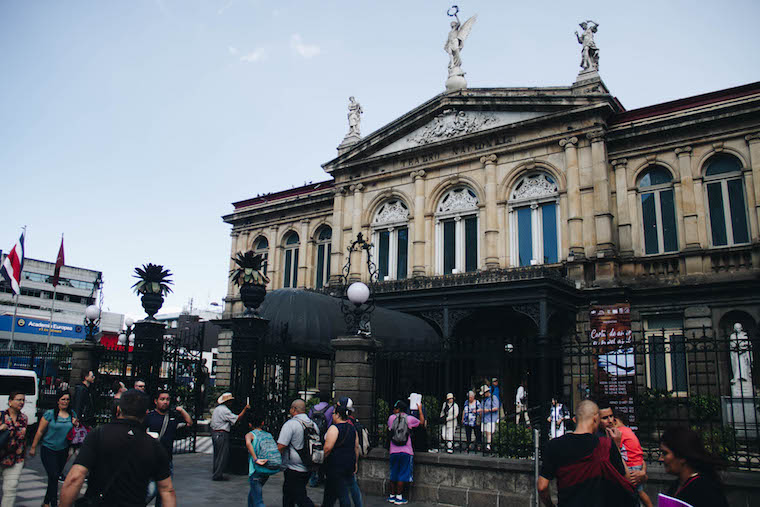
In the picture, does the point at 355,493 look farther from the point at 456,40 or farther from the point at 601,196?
the point at 456,40

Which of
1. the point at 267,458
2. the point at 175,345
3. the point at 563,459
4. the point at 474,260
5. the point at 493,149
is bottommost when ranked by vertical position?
the point at 267,458

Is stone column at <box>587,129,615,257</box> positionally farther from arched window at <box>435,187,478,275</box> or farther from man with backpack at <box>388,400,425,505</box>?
man with backpack at <box>388,400,425,505</box>

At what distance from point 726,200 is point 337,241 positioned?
16245 millimetres

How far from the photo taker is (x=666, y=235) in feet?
71.1

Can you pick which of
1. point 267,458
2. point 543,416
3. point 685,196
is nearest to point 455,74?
point 685,196

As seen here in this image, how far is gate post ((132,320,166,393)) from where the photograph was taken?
1697 cm

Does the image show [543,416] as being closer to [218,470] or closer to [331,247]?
[218,470]

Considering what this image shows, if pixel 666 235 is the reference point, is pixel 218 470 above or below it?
below

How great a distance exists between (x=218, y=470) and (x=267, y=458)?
518cm

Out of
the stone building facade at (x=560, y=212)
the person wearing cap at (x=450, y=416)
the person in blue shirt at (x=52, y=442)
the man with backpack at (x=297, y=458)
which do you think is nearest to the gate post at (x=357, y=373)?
the person wearing cap at (x=450, y=416)

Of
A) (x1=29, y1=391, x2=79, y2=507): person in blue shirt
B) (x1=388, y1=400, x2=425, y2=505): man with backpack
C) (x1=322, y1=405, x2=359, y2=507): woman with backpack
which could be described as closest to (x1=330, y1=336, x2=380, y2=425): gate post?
(x1=388, y1=400, x2=425, y2=505): man with backpack

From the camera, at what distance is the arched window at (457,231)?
25.2m

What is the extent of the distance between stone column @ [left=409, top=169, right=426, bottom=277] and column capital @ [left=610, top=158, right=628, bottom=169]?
7984 mm

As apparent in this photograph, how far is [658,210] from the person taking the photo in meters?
22.0
